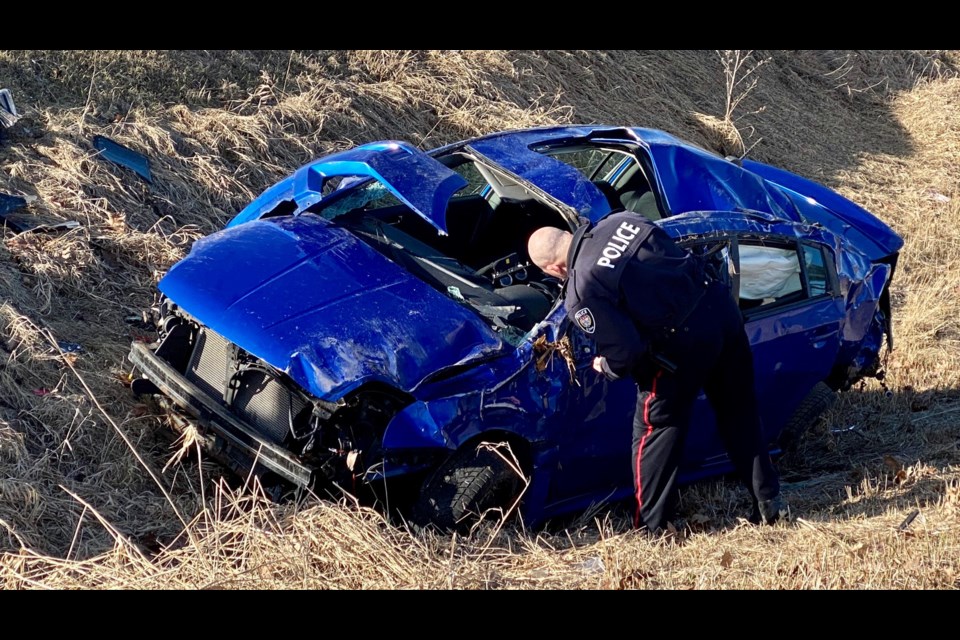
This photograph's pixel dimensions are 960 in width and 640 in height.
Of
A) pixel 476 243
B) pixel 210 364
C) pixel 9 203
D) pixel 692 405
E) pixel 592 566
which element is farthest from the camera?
pixel 9 203

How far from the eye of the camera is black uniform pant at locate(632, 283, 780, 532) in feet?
16.1

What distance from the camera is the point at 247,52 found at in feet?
31.1

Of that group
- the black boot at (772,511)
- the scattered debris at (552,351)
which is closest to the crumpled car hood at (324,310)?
the scattered debris at (552,351)

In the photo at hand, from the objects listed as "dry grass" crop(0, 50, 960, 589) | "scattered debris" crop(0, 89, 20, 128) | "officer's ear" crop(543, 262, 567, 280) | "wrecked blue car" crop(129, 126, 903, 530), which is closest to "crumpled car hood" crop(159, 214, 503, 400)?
"wrecked blue car" crop(129, 126, 903, 530)

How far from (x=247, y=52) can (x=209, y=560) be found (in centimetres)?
637

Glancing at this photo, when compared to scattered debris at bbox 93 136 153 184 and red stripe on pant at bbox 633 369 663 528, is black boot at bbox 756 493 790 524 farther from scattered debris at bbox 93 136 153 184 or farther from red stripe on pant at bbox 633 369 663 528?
scattered debris at bbox 93 136 153 184

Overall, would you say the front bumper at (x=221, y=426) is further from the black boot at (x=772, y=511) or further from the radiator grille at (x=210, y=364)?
the black boot at (x=772, y=511)

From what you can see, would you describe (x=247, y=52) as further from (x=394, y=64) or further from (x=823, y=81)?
(x=823, y=81)

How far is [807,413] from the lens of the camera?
6113 mm

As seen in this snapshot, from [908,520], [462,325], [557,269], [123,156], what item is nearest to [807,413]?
[908,520]

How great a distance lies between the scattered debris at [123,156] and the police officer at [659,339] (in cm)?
384

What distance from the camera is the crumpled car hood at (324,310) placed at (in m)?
4.49

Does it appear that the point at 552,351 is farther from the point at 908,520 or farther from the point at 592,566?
the point at 908,520

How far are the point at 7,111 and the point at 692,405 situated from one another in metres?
5.39
